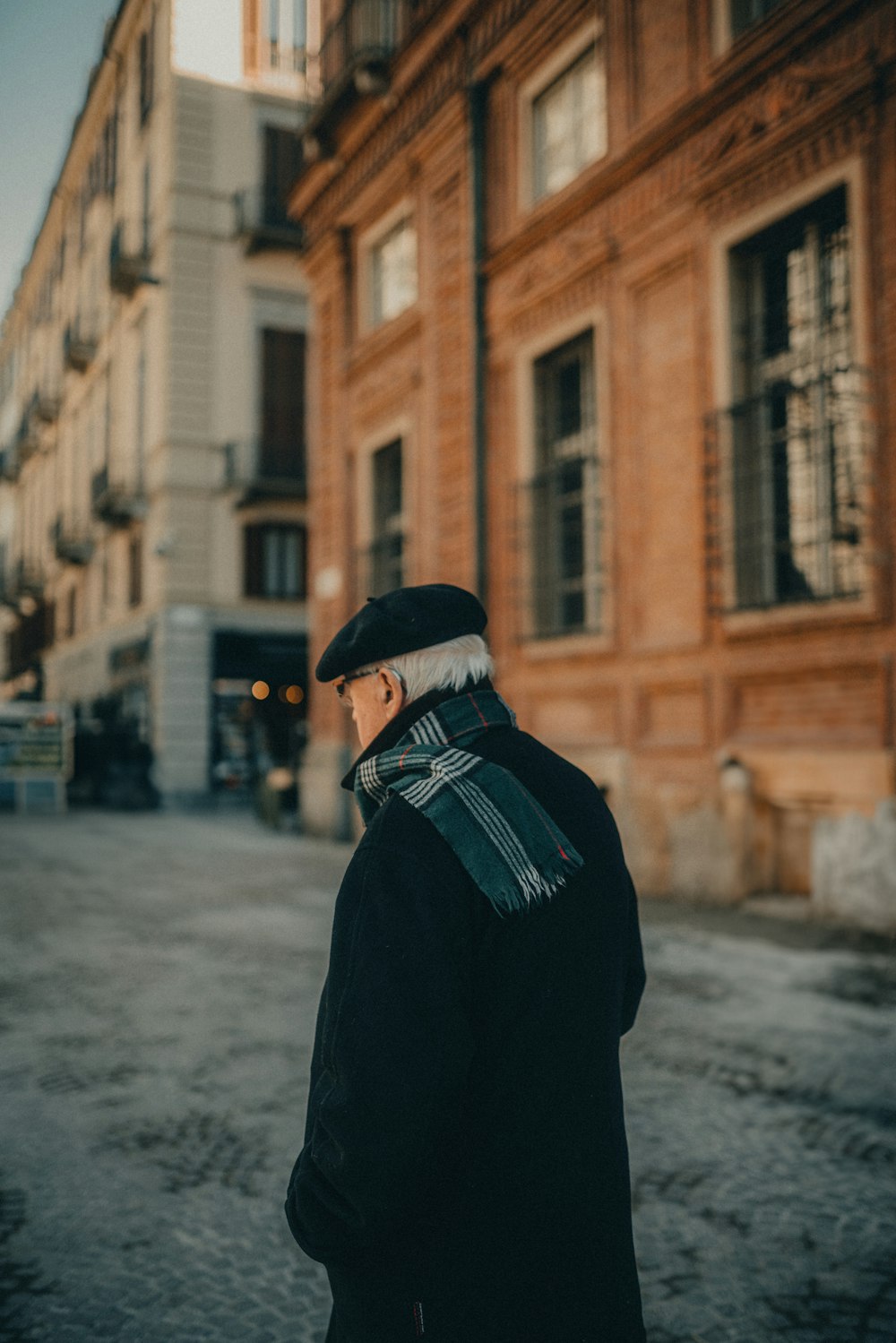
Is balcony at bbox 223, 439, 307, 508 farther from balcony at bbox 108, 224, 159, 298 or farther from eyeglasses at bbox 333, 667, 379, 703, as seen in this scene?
eyeglasses at bbox 333, 667, 379, 703

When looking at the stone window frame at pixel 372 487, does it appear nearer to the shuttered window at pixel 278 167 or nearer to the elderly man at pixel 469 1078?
the shuttered window at pixel 278 167

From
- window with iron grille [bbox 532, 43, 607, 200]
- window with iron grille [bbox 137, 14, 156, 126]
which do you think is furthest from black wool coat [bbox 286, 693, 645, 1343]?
window with iron grille [bbox 137, 14, 156, 126]

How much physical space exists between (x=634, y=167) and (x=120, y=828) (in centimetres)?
1293

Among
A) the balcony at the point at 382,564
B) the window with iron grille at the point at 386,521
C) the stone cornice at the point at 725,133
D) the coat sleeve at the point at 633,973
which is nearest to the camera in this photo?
the coat sleeve at the point at 633,973

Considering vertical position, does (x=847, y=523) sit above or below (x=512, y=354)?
below

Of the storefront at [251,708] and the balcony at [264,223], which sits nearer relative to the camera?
the balcony at [264,223]

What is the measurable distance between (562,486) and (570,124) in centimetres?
368

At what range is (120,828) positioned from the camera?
1817 cm

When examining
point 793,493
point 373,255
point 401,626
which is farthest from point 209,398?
point 401,626

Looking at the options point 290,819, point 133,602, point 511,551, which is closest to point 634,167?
point 511,551

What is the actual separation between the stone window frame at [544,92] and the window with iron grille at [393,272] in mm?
2298

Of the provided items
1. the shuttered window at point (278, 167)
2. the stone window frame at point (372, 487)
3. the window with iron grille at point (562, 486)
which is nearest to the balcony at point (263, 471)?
the shuttered window at point (278, 167)

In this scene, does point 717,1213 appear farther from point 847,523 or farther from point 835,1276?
point 847,523

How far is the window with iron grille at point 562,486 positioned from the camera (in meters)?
11.1
